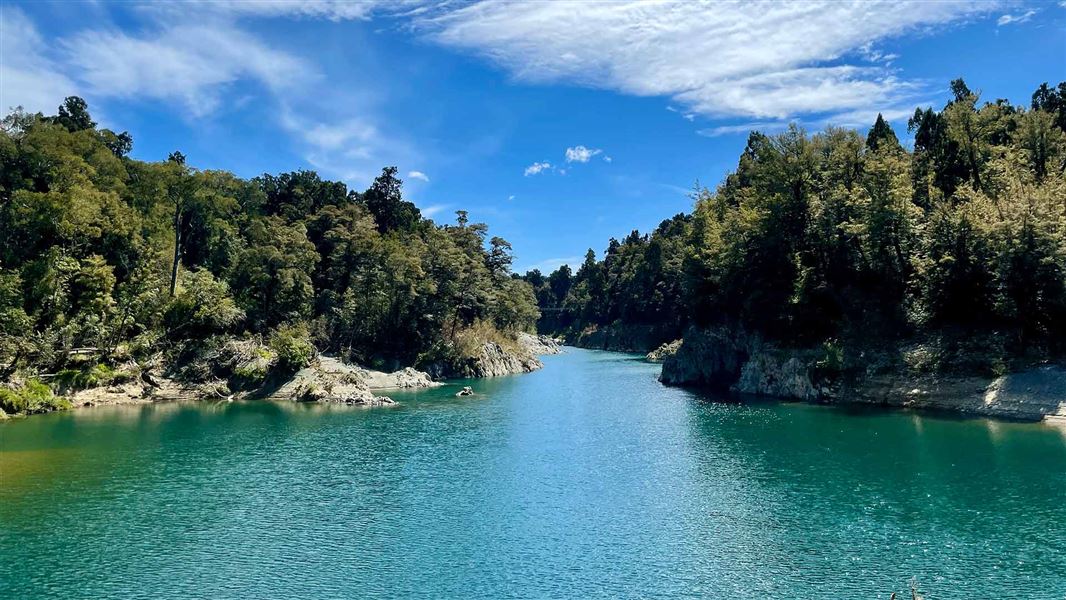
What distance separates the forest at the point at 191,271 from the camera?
67938mm

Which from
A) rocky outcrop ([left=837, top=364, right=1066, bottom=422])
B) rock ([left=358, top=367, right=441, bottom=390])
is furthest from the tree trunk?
rocky outcrop ([left=837, top=364, right=1066, bottom=422])

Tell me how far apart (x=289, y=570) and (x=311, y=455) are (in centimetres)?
2067

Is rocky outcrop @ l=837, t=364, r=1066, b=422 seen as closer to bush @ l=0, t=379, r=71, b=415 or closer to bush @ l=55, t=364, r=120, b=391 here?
bush @ l=55, t=364, r=120, b=391

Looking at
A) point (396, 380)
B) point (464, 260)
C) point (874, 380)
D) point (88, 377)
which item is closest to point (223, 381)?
point (88, 377)

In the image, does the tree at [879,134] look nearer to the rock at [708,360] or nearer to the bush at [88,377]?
the rock at [708,360]

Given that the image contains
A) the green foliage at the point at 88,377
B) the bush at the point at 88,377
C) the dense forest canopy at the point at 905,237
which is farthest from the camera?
the bush at the point at 88,377

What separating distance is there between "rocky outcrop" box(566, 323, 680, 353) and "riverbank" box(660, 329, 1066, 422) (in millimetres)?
65258

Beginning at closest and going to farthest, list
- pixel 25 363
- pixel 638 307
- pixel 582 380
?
pixel 25 363
pixel 582 380
pixel 638 307

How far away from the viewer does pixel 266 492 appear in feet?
116

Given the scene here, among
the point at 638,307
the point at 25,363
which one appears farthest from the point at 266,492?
the point at 638,307

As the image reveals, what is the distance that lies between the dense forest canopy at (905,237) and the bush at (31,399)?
68643 millimetres

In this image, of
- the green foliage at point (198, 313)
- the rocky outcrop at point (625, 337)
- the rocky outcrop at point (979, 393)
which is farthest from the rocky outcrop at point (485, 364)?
the rocky outcrop at point (979, 393)

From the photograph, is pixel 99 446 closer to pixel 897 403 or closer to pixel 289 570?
pixel 289 570

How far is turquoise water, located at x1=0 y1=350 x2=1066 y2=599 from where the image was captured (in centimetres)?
2369
